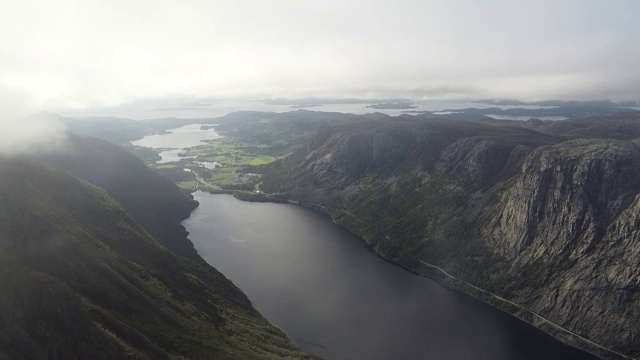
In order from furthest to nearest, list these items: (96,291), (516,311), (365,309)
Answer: (516,311) → (365,309) → (96,291)

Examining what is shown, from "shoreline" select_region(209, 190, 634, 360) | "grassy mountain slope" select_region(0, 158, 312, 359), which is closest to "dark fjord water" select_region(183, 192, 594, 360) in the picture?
"shoreline" select_region(209, 190, 634, 360)

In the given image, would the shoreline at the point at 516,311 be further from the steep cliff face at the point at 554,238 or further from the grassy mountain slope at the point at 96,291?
the grassy mountain slope at the point at 96,291

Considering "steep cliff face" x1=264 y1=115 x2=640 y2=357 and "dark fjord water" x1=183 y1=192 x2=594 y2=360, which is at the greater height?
"steep cliff face" x1=264 y1=115 x2=640 y2=357

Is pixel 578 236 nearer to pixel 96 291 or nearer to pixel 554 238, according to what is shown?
pixel 554 238

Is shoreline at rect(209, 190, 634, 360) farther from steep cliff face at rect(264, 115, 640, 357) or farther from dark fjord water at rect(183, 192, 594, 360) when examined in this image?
dark fjord water at rect(183, 192, 594, 360)

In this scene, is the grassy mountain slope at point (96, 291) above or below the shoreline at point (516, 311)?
above

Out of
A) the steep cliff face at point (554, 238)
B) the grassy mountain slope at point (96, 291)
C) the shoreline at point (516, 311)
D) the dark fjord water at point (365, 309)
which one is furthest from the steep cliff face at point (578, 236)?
the grassy mountain slope at point (96, 291)

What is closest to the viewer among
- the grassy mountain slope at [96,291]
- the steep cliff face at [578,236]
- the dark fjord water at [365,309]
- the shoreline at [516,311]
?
the grassy mountain slope at [96,291]

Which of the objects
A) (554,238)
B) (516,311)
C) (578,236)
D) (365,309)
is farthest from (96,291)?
(578,236)

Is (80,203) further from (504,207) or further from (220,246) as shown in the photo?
(504,207)
